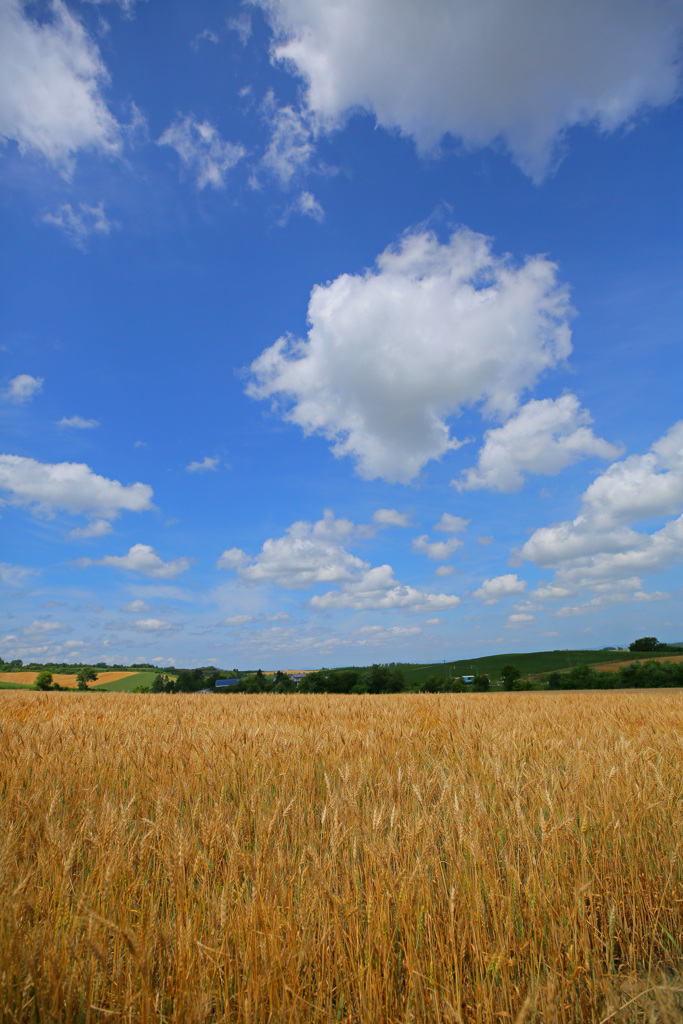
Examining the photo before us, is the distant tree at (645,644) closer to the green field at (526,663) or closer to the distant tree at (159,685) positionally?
the green field at (526,663)

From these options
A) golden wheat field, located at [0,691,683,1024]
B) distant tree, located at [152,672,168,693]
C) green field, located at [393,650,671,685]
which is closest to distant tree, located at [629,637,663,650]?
green field, located at [393,650,671,685]

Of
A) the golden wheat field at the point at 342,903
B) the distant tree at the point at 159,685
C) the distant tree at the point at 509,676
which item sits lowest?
the distant tree at the point at 509,676

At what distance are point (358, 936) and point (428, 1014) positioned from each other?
0.31 m

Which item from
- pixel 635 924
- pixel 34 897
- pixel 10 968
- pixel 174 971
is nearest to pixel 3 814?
pixel 34 897

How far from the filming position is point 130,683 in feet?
175

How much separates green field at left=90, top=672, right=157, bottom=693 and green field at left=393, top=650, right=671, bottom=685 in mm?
30831

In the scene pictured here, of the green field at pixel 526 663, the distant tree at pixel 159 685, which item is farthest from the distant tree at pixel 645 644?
the distant tree at pixel 159 685

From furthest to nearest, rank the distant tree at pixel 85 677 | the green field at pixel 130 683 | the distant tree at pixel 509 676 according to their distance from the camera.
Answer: the distant tree at pixel 509 676 → the distant tree at pixel 85 677 → the green field at pixel 130 683

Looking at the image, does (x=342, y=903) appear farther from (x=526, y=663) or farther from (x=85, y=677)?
(x=526, y=663)

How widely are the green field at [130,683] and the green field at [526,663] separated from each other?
30831 millimetres

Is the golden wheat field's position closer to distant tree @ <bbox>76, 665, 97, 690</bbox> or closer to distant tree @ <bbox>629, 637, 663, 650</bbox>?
distant tree @ <bbox>76, 665, 97, 690</bbox>

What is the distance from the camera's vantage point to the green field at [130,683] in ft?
163

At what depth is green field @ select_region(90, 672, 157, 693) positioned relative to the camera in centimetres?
4962

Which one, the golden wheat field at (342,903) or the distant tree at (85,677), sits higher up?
the golden wheat field at (342,903)
